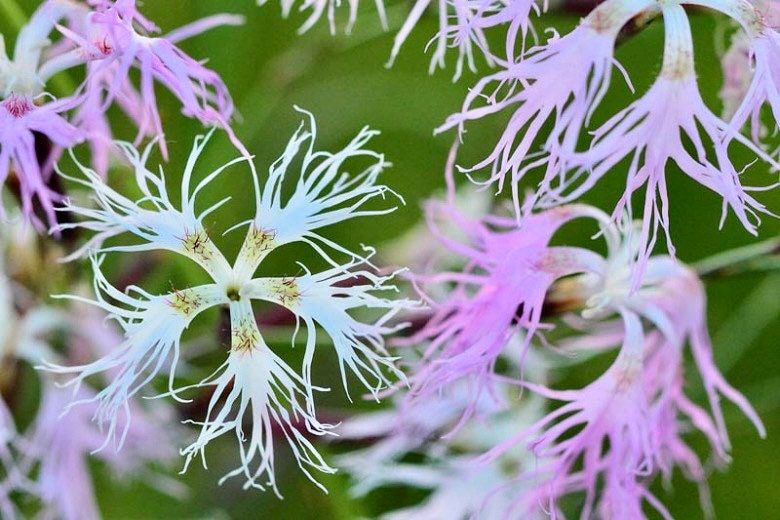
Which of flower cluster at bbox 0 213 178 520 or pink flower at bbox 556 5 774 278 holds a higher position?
pink flower at bbox 556 5 774 278

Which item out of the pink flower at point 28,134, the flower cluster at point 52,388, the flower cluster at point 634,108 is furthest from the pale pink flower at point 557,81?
the flower cluster at point 52,388

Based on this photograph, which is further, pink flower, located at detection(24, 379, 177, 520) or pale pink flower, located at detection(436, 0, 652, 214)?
pink flower, located at detection(24, 379, 177, 520)

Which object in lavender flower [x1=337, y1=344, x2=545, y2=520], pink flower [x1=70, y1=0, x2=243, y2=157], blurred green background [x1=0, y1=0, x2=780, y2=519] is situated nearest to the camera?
pink flower [x1=70, y1=0, x2=243, y2=157]

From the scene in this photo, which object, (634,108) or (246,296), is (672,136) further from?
(246,296)

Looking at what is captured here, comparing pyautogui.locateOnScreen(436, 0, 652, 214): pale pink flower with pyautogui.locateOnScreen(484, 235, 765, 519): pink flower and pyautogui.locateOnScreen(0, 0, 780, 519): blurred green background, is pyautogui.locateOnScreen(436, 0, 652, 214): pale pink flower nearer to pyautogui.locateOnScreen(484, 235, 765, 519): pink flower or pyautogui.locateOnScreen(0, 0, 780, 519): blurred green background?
pyautogui.locateOnScreen(484, 235, 765, 519): pink flower

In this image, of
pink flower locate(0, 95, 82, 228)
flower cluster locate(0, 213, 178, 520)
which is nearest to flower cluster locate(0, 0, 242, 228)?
pink flower locate(0, 95, 82, 228)

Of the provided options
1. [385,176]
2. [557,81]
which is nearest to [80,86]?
[557,81]
